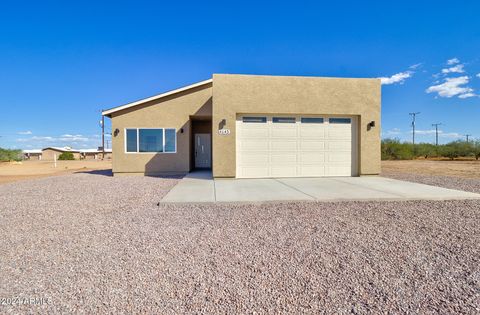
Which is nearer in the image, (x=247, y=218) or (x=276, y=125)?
(x=247, y=218)

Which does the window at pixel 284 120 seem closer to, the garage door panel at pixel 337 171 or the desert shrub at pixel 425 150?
the garage door panel at pixel 337 171

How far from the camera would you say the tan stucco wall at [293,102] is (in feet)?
32.4

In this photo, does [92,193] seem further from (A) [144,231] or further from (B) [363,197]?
(B) [363,197]

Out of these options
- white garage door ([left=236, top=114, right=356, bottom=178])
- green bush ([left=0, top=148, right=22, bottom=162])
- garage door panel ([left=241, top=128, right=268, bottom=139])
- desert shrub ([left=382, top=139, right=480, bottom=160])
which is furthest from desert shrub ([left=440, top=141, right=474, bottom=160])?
green bush ([left=0, top=148, right=22, bottom=162])

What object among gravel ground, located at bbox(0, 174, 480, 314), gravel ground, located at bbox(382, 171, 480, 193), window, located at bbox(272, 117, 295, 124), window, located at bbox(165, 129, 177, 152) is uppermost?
window, located at bbox(272, 117, 295, 124)

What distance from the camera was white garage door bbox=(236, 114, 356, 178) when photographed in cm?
1025

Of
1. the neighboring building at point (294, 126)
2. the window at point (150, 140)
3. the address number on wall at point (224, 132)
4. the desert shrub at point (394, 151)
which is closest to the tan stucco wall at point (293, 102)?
the neighboring building at point (294, 126)

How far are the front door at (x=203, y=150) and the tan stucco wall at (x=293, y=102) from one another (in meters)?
4.69

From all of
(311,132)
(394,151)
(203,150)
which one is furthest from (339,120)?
(394,151)

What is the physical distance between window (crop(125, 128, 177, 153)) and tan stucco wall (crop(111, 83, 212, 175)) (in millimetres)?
198

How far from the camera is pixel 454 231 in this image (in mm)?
4070

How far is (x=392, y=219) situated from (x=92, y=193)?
8147 millimetres

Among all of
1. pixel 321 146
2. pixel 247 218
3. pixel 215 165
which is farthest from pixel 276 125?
pixel 247 218

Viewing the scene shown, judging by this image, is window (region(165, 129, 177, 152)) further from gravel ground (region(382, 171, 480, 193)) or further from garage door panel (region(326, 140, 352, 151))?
gravel ground (region(382, 171, 480, 193))
